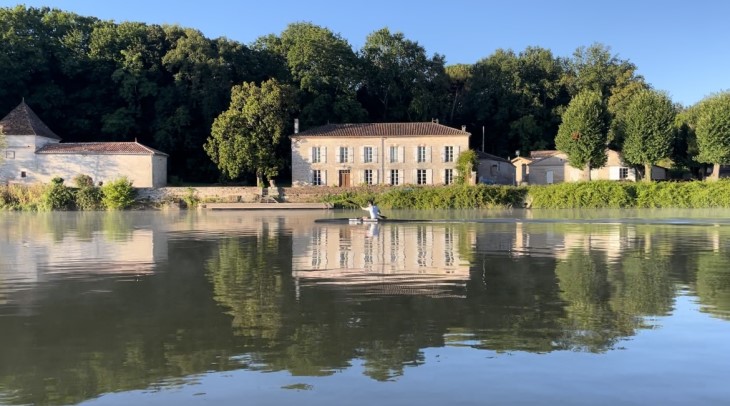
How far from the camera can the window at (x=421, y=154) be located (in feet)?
192

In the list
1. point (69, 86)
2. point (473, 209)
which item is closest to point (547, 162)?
point (473, 209)

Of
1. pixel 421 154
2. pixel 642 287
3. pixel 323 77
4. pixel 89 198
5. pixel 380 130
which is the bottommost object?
pixel 642 287

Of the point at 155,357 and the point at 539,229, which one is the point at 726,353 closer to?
the point at 155,357

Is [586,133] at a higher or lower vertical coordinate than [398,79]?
lower

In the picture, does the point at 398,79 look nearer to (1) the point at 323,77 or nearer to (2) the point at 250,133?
(1) the point at 323,77

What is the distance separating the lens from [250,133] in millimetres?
56812

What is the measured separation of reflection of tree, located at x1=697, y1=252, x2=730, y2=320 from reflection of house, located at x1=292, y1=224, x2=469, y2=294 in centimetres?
435

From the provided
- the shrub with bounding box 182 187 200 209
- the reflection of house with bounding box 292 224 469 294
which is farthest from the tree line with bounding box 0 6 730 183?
the reflection of house with bounding box 292 224 469 294

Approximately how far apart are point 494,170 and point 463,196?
17594 millimetres

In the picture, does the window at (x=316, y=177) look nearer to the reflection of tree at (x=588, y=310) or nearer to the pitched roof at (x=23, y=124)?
the pitched roof at (x=23, y=124)

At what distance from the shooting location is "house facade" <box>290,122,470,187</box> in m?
58.3

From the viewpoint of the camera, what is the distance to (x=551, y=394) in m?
6.08

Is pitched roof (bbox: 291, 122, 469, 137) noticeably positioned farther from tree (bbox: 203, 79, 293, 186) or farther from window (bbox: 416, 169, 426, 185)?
window (bbox: 416, 169, 426, 185)

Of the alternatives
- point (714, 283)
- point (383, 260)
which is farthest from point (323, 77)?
point (714, 283)
